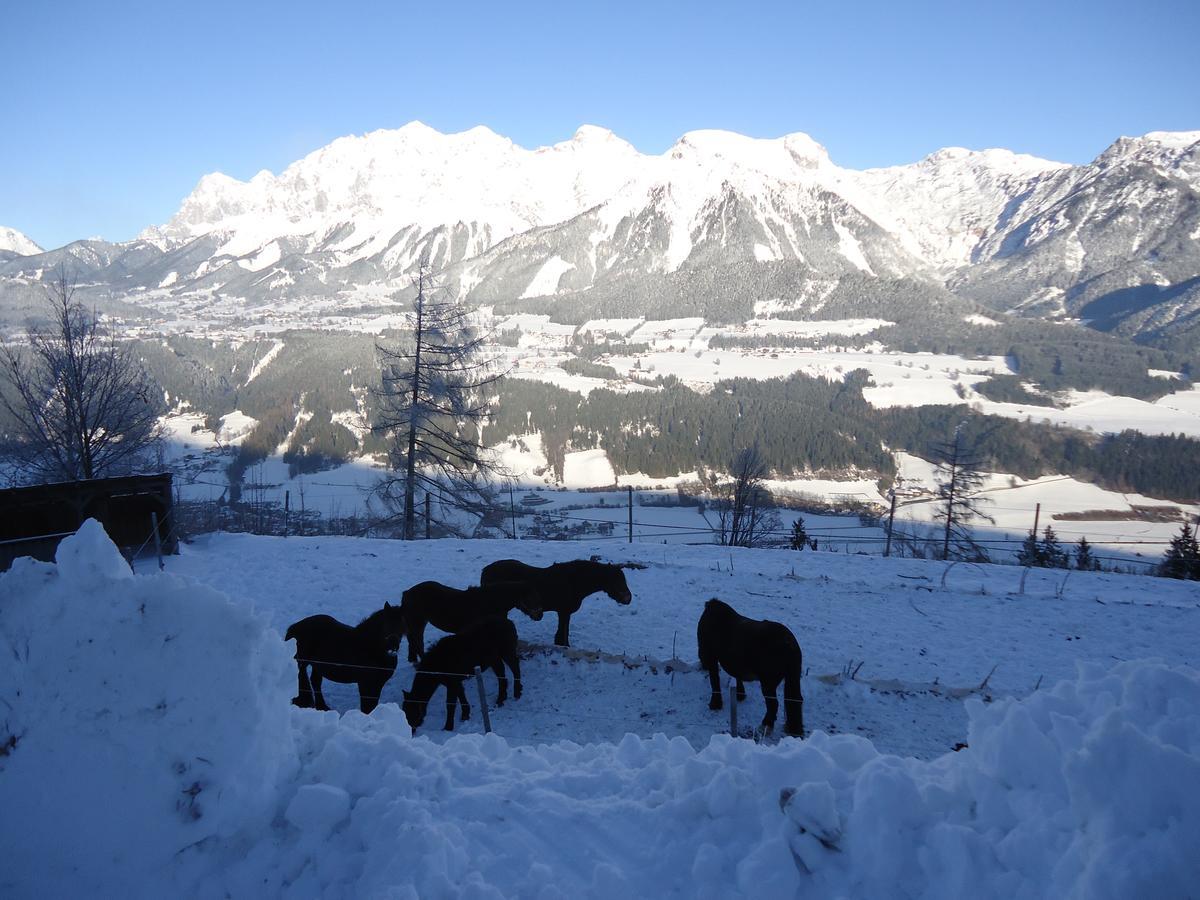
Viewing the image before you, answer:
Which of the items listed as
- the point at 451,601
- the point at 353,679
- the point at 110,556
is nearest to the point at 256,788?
the point at 110,556

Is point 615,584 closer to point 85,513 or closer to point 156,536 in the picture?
point 156,536

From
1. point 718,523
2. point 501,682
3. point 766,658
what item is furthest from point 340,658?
point 718,523

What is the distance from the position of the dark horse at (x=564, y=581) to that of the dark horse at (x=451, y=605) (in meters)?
0.44

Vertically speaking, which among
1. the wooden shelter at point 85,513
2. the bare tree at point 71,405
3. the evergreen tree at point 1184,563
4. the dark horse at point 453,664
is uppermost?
the bare tree at point 71,405

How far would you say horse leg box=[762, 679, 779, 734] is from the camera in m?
7.07

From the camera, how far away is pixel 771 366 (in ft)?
421

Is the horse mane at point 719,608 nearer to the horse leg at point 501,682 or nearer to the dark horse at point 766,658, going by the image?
the dark horse at point 766,658

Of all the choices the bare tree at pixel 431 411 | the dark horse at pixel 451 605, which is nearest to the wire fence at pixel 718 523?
the bare tree at pixel 431 411

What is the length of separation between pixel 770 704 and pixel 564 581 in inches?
149

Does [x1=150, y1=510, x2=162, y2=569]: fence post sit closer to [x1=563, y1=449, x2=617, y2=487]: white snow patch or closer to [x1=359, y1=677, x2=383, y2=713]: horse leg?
[x1=359, y1=677, x2=383, y2=713]: horse leg

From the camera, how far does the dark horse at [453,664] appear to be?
7.43 metres

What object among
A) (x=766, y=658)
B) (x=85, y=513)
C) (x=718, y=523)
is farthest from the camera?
(x=718, y=523)

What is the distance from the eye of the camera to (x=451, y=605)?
9008 millimetres

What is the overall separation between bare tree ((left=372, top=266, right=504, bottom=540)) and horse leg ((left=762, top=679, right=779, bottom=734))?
1588 cm
